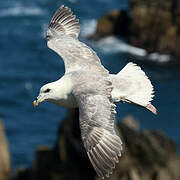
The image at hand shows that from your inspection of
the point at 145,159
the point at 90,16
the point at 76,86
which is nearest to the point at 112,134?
the point at 76,86

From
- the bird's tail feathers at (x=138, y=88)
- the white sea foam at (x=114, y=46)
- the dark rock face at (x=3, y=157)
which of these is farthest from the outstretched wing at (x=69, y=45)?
the white sea foam at (x=114, y=46)

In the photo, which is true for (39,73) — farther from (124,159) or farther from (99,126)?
(99,126)

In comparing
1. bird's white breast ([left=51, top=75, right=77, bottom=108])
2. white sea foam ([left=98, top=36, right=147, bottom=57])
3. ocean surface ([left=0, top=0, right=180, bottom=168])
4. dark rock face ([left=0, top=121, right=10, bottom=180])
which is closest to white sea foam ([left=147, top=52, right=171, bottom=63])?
ocean surface ([left=0, top=0, right=180, bottom=168])

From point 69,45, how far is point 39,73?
46013 millimetres

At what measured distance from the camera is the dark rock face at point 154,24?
183 ft

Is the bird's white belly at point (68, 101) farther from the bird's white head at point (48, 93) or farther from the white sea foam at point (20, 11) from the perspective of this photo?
the white sea foam at point (20, 11)

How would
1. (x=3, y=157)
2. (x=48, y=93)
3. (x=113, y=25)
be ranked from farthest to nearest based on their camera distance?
(x=113, y=25)
(x=3, y=157)
(x=48, y=93)

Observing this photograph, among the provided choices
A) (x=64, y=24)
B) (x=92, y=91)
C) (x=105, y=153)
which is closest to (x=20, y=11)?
(x=64, y=24)

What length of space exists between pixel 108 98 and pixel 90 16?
60206 mm

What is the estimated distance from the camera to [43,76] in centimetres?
5784

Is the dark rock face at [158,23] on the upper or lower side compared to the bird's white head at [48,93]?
lower

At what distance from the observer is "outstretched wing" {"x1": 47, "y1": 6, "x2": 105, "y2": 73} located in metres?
12.3

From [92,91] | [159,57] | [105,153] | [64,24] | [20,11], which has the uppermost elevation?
[92,91]

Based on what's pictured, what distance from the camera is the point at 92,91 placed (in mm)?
10773
